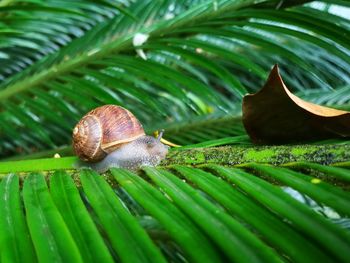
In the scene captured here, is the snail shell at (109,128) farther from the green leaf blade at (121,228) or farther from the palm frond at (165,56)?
the green leaf blade at (121,228)

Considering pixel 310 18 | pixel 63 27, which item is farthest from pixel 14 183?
pixel 63 27

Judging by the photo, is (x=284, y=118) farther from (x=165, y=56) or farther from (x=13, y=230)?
(x=165, y=56)

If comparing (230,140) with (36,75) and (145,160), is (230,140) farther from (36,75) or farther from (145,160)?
(36,75)

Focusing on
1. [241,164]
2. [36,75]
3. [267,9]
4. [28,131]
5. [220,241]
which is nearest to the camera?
[220,241]

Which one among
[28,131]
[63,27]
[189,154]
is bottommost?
[28,131]

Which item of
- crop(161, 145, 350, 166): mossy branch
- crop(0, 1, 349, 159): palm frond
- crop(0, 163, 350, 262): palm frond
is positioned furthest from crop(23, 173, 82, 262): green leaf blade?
crop(0, 1, 349, 159): palm frond

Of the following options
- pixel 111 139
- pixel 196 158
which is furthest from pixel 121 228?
pixel 111 139

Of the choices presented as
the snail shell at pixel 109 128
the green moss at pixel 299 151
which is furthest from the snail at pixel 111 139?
the green moss at pixel 299 151
